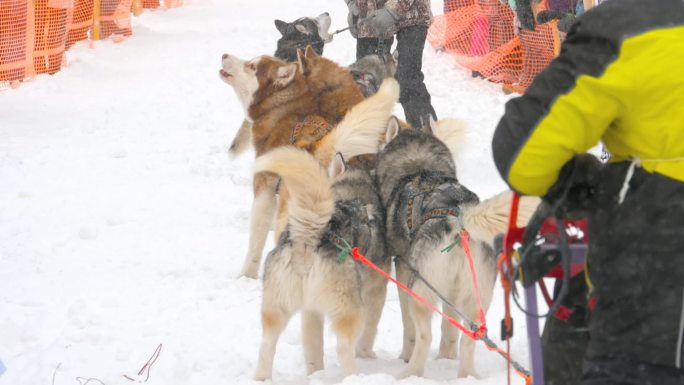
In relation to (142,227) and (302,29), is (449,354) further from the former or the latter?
(302,29)

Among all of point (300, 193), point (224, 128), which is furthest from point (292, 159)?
point (224, 128)

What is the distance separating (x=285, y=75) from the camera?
19.2 ft

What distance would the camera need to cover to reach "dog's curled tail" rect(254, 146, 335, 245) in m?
3.55

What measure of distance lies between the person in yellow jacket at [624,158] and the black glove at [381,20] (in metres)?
6.03

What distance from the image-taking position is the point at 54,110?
10.8 meters

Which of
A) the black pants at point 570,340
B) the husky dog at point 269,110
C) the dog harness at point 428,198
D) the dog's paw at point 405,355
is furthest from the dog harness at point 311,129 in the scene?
the black pants at point 570,340

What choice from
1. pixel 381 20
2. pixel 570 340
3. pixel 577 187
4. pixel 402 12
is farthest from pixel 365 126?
pixel 402 12

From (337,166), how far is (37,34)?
27.8 ft

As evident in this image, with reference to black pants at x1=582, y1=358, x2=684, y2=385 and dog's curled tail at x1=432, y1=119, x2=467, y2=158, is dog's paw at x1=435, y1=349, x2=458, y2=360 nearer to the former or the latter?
dog's curled tail at x1=432, y1=119, x2=467, y2=158

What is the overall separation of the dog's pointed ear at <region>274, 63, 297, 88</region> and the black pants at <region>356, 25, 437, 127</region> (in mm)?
2653

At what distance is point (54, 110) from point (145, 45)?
442 centimetres

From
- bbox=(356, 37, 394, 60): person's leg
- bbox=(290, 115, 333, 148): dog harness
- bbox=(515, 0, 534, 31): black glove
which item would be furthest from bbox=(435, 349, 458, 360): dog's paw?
bbox=(515, 0, 534, 31): black glove

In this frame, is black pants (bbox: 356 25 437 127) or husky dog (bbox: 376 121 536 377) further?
black pants (bbox: 356 25 437 127)

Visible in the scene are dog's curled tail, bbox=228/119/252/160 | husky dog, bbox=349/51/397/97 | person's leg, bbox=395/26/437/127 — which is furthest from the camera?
person's leg, bbox=395/26/437/127
